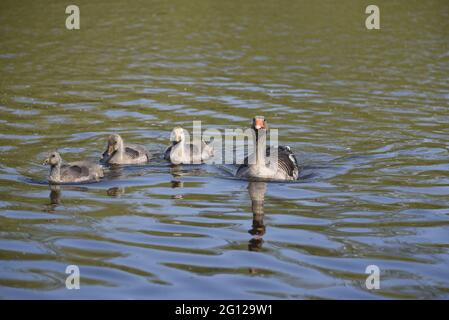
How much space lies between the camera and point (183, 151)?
16.0 meters

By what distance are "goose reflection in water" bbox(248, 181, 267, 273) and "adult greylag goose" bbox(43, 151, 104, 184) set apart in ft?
9.42

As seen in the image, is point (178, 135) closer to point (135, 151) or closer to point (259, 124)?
point (135, 151)

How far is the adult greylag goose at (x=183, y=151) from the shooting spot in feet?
52.8

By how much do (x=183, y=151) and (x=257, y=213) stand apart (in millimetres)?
3696

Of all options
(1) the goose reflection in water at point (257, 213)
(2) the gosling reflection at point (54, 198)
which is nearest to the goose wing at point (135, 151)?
(2) the gosling reflection at point (54, 198)

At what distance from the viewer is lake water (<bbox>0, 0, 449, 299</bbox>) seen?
1036 cm

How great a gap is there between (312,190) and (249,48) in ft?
45.3

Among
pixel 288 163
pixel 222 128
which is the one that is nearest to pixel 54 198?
pixel 288 163

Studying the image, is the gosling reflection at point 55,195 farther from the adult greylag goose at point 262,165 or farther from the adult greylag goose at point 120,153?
the adult greylag goose at point 262,165

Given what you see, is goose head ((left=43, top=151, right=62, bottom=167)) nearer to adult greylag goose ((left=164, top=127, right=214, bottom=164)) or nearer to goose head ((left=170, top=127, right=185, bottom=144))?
adult greylag goose ((left=164, top=127, right=214, bottom=164))

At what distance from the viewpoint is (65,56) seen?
2595 centimetres

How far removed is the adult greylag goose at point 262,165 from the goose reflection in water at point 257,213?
0.21m

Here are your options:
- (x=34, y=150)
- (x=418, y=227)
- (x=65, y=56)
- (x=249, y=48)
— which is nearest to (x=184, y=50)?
(x=249, y=48)

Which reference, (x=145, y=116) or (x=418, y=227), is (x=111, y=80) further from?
(x=418, y=227)
